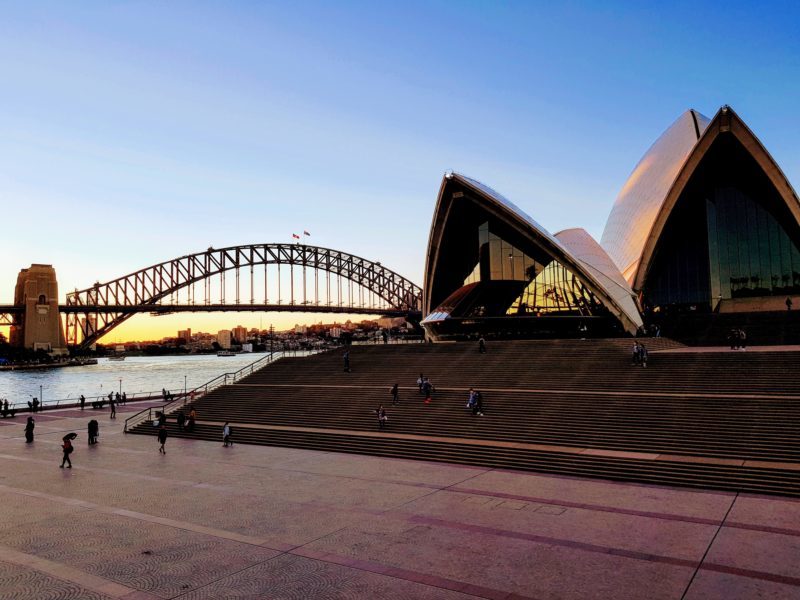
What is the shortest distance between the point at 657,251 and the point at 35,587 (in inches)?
1227

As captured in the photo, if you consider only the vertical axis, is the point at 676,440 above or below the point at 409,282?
below

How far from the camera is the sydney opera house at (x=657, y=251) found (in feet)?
98.5

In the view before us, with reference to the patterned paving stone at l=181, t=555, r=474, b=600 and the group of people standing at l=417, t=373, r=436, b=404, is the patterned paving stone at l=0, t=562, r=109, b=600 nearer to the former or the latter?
the patterned paving stone at l=181, t=555, r=474, b=600

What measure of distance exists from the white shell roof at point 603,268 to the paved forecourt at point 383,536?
19.4 m

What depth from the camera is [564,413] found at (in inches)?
626

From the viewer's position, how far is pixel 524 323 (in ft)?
107

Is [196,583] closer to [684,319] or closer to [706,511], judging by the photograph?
[706,511]

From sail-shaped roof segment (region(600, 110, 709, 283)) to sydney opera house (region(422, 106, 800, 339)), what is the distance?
0.31 feet

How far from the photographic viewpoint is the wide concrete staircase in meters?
12.4

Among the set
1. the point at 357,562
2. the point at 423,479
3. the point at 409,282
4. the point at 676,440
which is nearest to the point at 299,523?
the point at 357,562

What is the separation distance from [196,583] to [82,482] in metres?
7.26

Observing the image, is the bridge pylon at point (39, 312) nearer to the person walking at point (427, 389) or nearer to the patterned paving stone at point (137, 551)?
the person walking at point (427, 389)

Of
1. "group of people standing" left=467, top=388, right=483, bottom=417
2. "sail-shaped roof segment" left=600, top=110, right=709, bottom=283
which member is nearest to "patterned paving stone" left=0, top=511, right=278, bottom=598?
"group of people standing" left=467, top=388, right=483, bottom=417

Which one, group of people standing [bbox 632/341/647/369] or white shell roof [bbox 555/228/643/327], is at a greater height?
white shell roof [bbox 555/228/643/327]
